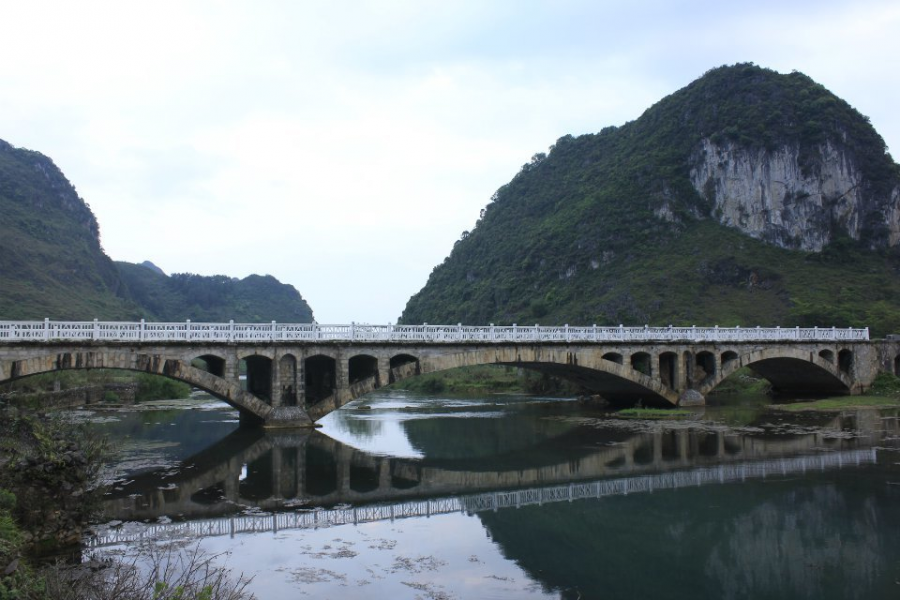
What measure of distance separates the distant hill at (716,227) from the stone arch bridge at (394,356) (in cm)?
3259

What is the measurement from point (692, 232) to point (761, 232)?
10.2 meters

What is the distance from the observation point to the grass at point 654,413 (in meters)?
44.3

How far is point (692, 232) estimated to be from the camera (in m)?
115

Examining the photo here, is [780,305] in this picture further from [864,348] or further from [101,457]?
[101,457]

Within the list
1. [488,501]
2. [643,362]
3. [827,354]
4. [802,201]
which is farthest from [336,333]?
[802,201]

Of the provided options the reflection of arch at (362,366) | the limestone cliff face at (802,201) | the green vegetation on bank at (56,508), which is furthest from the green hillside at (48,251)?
the limestone cliff face at (802,201)

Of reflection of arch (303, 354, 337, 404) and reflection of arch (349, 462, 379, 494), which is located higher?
reflection of arch (303, 354, 337, 404)

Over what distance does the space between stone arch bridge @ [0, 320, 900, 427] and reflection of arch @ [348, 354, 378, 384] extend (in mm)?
83

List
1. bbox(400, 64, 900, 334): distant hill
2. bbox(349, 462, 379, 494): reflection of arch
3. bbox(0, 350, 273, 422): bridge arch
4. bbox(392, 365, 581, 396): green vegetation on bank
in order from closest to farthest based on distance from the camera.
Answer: bbox(349, 462, 379, 494): reflection of arch → bbox(0, 350, 273, 422): bridge arch → bbox(392, 365, 581, 396): green vegetation on bank → bbox(400, 64, 900, 334): distant hill

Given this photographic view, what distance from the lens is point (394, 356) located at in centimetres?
3938

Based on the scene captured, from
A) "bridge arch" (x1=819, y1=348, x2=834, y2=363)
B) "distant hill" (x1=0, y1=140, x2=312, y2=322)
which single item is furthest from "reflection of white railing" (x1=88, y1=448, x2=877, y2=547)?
"distant hill" (x1=0, y1=140, x2=312, y2=322)

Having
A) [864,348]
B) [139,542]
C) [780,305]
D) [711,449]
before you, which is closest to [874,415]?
[864,348]

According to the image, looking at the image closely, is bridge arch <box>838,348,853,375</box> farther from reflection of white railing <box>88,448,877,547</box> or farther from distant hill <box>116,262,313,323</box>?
distant hill <box>116,262,313,323</box>

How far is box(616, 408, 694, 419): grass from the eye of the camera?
145ft
